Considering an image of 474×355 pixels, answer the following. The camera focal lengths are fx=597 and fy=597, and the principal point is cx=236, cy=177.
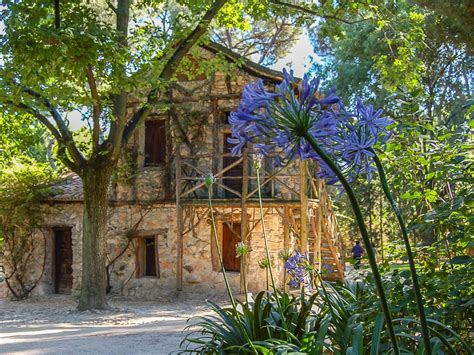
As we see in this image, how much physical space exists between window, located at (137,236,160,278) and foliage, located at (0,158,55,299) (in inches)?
111

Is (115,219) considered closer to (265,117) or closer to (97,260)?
(97,260)

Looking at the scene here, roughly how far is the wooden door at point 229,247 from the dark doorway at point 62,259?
4618 mm

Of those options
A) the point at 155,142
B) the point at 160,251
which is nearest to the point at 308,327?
the point at 160,251

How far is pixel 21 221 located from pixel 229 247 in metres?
5.87

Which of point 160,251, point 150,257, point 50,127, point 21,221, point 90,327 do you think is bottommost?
point 90,327

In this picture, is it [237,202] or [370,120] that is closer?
[370,120]

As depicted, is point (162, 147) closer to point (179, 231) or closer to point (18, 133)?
point (179, 231)

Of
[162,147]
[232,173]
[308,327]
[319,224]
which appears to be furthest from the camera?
[162,147]

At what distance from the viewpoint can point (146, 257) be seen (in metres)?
16.4

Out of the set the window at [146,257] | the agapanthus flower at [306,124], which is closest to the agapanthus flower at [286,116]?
the agapanthus flower at [306,124]

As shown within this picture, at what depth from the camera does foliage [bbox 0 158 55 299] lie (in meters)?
16.1

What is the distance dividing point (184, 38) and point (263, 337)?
888 centimetres

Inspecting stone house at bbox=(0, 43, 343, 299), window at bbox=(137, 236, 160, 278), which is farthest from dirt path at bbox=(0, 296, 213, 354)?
window at bbox=(137, 236, 160, 278)

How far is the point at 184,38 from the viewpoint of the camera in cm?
1200
